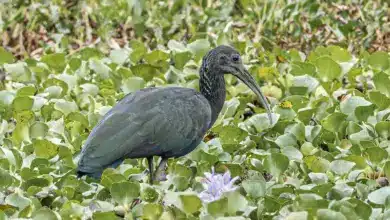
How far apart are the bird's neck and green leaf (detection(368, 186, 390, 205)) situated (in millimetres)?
1421

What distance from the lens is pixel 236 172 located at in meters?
5.90

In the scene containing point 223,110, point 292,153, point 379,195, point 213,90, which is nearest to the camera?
point 379,195

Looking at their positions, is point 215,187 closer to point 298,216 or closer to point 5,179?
point 298,216

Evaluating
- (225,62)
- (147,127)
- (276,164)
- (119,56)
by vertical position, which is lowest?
(119,56)

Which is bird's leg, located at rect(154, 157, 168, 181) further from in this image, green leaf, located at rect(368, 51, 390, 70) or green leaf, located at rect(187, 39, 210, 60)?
green leaf, located at rect(368, 51, 390, 70)

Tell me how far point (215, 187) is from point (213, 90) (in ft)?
4.30

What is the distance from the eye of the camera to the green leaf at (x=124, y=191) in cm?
530

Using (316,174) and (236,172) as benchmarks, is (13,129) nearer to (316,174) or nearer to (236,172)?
(236,172)

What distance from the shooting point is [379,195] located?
5277 millimetres

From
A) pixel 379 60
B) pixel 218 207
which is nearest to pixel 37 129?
pixel 218 207

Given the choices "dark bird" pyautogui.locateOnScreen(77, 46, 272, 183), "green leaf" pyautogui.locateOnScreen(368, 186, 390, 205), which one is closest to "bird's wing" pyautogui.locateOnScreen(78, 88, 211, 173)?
"dark bird" pyautogui.locateOnScreen(77, 46, 272, 183)

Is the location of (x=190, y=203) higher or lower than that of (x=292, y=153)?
higher

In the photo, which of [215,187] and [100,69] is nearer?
[215,187]

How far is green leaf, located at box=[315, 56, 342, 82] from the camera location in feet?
24.3
